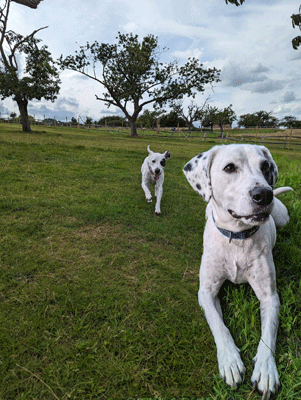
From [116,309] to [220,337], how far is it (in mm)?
1056

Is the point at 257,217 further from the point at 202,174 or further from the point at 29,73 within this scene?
the point at 29,73

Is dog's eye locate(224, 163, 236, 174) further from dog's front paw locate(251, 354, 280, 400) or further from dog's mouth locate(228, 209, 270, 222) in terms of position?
dog's front paw locate(251, 354, 280, 400)

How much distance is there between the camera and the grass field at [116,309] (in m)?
1.80

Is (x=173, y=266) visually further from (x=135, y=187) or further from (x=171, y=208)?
(x=135, y=187)

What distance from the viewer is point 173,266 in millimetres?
3311

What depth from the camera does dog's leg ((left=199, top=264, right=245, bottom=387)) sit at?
1818 mm

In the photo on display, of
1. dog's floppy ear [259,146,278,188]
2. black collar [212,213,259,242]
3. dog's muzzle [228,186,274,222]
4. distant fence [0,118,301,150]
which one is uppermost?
distant fence [0,118,301,150]

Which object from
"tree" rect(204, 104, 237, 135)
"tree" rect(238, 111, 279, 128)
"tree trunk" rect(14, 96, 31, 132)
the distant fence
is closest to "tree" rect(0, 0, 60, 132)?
"tree trunk" rect(14, 96, 31, 132)

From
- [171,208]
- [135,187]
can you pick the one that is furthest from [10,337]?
[135,187]

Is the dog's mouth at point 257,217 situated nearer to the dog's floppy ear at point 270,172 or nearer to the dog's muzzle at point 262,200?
the dog's muzzle at point 262,200

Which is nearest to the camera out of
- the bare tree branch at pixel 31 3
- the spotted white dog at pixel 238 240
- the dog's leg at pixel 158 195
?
the spotted white dog at pixel 238 240

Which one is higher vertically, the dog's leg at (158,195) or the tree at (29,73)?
the tree at (29,73)

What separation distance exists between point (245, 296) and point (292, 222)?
2276 millimetres

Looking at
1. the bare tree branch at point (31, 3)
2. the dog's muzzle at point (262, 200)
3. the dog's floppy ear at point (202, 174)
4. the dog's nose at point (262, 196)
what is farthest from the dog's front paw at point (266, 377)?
the bare tree branch at point (31, 3)
